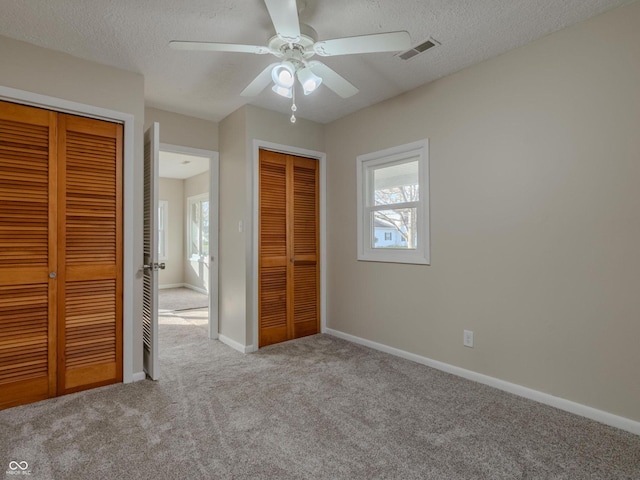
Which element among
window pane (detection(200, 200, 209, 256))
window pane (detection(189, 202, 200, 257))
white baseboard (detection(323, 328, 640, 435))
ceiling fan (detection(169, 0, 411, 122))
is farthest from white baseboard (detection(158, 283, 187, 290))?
ceiling fan (detection(169, 0, 411, 122))

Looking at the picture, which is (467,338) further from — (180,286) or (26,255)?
(180,286)

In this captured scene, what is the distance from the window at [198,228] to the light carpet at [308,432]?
4.68 m

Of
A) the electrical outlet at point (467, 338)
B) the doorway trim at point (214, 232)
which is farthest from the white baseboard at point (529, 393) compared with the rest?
the doorway trim at point (214, 232)

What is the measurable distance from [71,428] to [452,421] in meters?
2.27

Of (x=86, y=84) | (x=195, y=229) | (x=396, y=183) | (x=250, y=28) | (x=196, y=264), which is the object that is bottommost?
(x=196, y=264)

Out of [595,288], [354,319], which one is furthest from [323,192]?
[595,288]

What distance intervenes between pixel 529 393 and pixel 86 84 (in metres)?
3.86

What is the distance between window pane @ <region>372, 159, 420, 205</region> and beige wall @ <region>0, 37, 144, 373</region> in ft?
7.22

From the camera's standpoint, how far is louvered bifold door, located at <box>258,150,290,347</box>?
3648 millimetres

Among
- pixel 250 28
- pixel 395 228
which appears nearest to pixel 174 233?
pixel 395 228

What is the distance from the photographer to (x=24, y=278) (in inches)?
92.0

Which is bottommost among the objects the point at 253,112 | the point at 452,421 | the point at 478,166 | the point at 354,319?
the point at 452,421

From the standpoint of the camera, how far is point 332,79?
2287 mm

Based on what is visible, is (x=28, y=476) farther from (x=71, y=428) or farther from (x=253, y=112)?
(x=253, y=112)
